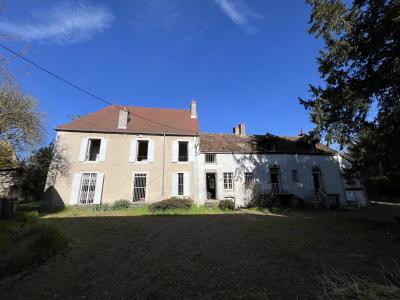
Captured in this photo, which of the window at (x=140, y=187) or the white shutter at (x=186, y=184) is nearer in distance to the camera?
the window at (x=140, y=187)

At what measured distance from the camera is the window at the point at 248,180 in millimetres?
17125

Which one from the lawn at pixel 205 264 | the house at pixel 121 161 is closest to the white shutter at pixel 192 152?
the house at pixel 121 161

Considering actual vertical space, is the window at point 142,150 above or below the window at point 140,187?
above

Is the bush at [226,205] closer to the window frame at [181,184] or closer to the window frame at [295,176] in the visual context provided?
the window frame at [181,184]

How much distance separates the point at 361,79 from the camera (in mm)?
9203

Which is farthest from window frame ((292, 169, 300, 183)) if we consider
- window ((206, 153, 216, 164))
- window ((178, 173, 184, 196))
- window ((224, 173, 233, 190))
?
window ((178, 173, 184, 196))

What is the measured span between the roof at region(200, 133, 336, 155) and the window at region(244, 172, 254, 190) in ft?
6.12

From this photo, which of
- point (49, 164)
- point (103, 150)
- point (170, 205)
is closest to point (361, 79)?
point (170, 205)

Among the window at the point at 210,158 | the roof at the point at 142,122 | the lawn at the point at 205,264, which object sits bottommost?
the lawn at the point at 205,264

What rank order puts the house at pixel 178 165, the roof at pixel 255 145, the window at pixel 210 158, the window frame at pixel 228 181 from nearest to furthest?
1. the house at pixel 178 165
2. the window frame at pixel 228 181
3. the window at pixel 210 158
4. the roof at pixel 255 145

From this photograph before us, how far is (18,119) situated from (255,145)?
54.1ft

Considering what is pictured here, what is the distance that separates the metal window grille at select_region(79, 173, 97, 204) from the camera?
49.7 feet

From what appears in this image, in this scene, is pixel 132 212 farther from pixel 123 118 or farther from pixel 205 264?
pixel 205 264

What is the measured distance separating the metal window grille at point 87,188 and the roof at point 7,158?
4661 millimetres
